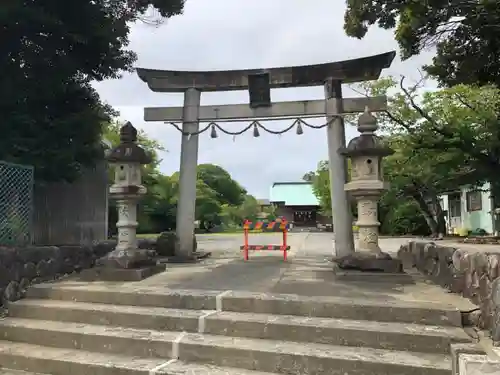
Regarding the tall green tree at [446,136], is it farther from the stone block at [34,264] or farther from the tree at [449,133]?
the stone block at [34,264]

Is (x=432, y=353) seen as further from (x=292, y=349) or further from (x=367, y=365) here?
(x=292, y=349)

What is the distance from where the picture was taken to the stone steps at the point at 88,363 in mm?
3721

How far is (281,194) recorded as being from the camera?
42.8 m

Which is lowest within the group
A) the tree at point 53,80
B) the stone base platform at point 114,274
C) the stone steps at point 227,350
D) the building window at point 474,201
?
the stone steps at point 227,350

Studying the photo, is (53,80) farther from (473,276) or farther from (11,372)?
(473,276)

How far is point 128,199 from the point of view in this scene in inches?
262

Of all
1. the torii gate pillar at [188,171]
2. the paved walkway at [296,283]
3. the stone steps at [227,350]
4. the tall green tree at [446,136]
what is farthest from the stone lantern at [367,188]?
the tall green tree at [446,136]

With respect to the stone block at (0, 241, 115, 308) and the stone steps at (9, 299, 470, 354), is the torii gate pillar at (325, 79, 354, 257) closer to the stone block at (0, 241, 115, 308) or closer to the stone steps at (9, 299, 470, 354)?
the stone steps at (9, 299, 470, 354)

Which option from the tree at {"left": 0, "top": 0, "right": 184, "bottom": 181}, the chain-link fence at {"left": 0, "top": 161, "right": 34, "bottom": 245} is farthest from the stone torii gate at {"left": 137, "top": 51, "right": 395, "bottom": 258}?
the chain-link fence at {"left": 0, "top": 161, "right": 34, "bottom": 245}

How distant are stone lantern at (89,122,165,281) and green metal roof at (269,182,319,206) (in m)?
33.3

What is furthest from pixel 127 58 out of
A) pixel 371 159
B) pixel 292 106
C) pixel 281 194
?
pixel 281 194

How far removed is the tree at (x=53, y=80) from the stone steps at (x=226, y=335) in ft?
9.78

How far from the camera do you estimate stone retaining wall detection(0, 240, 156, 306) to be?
545 centimetres

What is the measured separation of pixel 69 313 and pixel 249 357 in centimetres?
237
